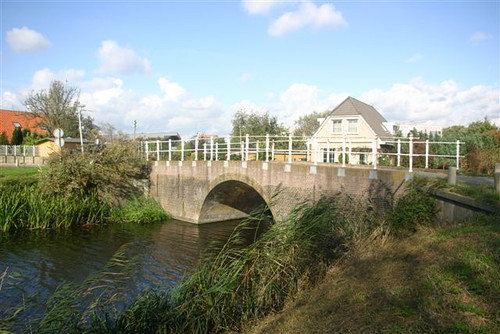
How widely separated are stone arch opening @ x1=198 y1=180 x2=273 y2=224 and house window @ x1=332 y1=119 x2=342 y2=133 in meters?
16.4

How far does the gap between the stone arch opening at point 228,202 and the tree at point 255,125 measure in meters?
28.4

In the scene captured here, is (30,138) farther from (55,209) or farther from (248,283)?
(248,283)

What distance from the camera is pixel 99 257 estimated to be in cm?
1313

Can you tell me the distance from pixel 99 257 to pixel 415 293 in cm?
1113

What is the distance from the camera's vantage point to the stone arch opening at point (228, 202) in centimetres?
1873

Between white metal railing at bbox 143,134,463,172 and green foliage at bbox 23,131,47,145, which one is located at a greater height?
green foliage at bbox 23,131,47,145

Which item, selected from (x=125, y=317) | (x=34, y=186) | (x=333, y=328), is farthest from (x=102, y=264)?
(x=333, y=328)

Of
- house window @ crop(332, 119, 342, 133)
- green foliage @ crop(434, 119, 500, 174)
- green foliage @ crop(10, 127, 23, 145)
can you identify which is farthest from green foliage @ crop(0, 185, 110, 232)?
green foliage @ crop(10, 127, 23, 145)

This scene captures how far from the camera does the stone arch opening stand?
1873cm

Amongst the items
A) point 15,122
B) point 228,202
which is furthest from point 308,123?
point 228,202

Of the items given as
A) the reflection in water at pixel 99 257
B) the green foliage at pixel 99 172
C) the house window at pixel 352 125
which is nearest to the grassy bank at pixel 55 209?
the green foliage at pixel 99 172

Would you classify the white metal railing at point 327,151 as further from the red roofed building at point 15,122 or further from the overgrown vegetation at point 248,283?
the red roofed building at point 15,122

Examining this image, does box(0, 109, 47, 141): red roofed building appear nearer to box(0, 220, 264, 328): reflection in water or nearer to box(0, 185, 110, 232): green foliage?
box(0, 185, 110, 232): green foliage

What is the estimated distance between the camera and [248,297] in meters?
6.50
